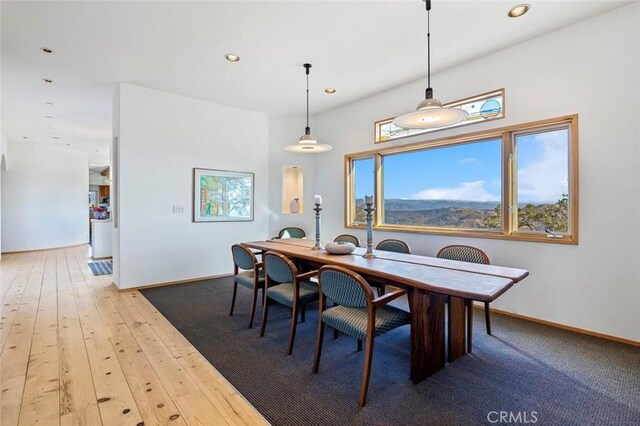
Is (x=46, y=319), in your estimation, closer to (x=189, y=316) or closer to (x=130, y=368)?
(x=189, y=316)

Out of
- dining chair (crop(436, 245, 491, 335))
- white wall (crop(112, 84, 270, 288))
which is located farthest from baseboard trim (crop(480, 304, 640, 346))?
white wall (crop(112, 84, 270, 288))

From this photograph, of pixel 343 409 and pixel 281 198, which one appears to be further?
pixel 281 198

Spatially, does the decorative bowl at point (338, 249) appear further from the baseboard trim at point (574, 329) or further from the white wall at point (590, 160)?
the baseboard trim at point (574, 329)

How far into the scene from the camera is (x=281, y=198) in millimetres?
6020

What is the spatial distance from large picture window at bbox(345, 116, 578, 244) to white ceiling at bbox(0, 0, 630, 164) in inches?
38.4

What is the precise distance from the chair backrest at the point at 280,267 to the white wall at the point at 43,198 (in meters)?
9.03

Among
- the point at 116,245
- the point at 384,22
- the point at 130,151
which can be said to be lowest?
the point at 116,245

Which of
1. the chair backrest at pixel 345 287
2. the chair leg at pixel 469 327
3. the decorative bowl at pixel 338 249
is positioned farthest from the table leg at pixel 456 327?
the decorative bowl at pixel 338 249

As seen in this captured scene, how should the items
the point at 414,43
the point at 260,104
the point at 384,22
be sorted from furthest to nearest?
the point at 260,104 → the point at 414,43 → the point at 384,22

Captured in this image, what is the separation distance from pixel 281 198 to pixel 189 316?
309cm

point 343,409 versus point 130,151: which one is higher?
point 130,151

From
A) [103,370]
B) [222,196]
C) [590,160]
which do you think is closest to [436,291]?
[590,160]

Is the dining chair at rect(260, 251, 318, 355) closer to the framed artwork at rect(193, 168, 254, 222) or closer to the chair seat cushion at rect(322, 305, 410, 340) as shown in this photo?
the chair seat cushion at rect(322, 305, 410, 340)

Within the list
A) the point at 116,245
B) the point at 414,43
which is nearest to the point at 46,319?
the point at 116,245
